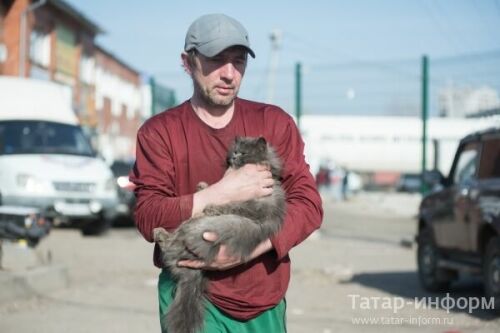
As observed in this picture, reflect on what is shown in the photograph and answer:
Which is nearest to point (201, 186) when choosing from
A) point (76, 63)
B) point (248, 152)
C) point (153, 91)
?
point (248, 152)

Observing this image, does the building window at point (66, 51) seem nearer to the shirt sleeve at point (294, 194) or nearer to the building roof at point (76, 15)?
the building roof at point (76, 15)

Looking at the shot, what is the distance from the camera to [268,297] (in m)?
3.85

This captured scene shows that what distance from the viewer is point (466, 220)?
10852 millimetres

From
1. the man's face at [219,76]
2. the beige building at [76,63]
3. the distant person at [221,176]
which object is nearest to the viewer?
the distant person at [221,176]

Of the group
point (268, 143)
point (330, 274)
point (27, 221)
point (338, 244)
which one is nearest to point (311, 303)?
point (330, 274)

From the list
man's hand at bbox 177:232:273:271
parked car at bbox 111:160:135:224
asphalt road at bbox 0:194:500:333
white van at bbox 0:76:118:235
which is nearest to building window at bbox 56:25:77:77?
parked car at bbox 111:160:135:224

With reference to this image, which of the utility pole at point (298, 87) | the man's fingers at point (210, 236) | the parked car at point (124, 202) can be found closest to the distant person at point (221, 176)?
the man's fingers at point (210, 236)

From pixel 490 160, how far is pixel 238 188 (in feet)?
25.4

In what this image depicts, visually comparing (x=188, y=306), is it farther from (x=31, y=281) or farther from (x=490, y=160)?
(x=490, y=160)

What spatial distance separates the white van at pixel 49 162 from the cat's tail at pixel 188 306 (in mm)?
14434

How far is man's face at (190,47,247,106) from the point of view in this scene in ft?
12.7

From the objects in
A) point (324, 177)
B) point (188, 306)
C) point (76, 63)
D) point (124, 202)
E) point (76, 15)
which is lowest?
point (324, 177)

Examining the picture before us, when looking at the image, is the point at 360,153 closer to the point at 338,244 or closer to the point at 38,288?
the point at 338,244

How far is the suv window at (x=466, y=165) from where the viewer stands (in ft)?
37.0
